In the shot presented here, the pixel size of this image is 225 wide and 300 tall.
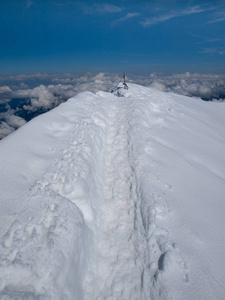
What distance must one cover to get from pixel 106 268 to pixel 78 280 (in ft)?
3.34

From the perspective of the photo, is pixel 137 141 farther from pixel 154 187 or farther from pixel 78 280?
pixel 78 280

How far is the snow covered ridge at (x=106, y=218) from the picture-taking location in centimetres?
363

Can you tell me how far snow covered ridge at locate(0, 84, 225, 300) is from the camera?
3.63 m

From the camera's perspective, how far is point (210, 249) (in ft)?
15.2

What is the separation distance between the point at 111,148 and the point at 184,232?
5868mm

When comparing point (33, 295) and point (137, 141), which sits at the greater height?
point (137, 141)

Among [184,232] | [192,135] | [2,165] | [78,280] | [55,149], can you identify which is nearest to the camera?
[78,280]

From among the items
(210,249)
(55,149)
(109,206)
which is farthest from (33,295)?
(55,149)

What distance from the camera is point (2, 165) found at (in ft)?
19.2

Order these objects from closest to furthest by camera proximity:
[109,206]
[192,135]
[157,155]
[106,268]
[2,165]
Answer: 1. [106,268]
2. [2,165]
3. [109,206]
4. [157,155]
5. [192,135]

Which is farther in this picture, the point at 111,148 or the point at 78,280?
the point at 111,148

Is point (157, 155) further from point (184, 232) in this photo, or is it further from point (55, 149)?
point (55, 149)

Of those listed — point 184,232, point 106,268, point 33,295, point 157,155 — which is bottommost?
point 106,268

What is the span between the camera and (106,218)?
594 centimetres
